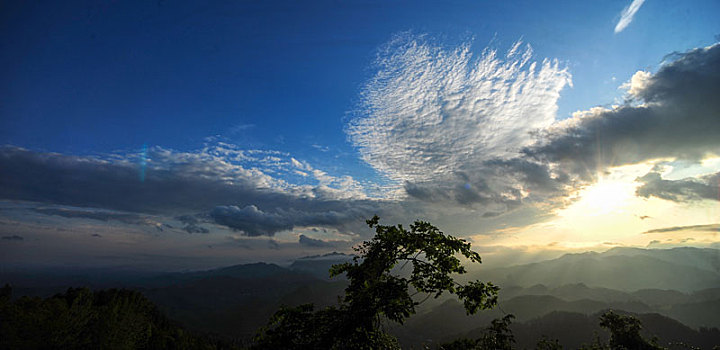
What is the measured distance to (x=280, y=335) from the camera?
8.29m

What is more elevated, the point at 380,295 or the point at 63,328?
the point at 380,295

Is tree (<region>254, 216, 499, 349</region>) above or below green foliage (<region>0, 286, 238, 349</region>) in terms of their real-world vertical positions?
above

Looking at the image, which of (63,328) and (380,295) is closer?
(380,295)

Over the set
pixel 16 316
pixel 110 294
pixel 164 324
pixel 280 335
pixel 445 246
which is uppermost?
pixel 445 246

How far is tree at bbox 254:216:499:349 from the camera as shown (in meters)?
8.10

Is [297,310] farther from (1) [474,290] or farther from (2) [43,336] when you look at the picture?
(2) [43,336]

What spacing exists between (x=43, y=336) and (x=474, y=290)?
82.1 metres

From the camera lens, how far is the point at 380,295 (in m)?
8.21

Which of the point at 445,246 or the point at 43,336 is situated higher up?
the point at 445,246

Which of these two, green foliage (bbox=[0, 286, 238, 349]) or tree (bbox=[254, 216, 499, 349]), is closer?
tree (bbox=[254, 216, 499, 349])

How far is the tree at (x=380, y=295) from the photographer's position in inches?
319

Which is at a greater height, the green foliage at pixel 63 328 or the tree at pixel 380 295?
the tree at pixel 380 295

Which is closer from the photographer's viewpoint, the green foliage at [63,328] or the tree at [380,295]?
the tree at [380,295]

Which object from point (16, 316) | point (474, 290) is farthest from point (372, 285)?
point (16, 316)
